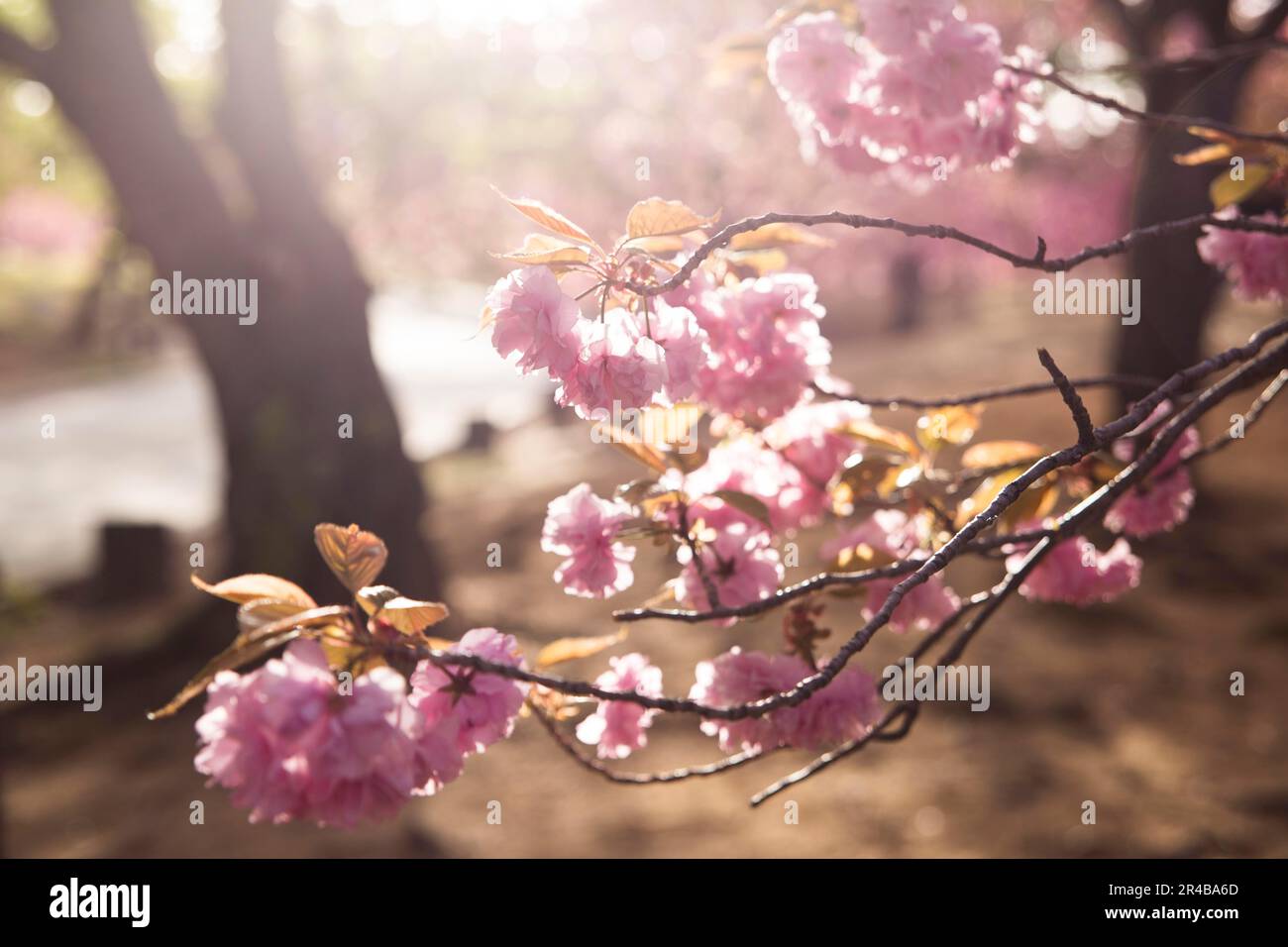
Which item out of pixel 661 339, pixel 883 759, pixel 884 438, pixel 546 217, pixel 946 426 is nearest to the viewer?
pixel 546 217

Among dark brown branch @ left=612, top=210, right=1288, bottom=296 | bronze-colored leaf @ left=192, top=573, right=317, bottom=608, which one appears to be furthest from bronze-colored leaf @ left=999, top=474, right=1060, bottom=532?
bronze-colored leaf @ left=192, top=573, right=317, bottom=608

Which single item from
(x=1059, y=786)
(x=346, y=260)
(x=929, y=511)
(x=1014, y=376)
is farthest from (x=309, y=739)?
(x=1014, y=376)

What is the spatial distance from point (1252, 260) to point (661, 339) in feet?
4.40

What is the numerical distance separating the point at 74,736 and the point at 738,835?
3611mm

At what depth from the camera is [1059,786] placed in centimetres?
406

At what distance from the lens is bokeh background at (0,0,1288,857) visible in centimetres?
407

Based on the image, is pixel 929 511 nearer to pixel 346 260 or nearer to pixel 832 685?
pixel 832 685

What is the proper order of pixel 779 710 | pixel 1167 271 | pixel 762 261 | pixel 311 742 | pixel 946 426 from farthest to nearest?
pixel 1167 271 < pixel 946 426 < pixel 762 261 < pixel 779 710 < pixel 311 742

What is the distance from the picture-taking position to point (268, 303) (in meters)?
6.01

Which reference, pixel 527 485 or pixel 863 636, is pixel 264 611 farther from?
pixel 527 485

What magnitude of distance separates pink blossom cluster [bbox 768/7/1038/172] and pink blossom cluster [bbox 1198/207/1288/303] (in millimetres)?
463

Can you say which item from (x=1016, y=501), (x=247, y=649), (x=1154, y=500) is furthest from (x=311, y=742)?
(x=1154, y=500)

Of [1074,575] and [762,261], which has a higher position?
[762,261]

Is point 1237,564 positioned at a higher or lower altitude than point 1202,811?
higher
